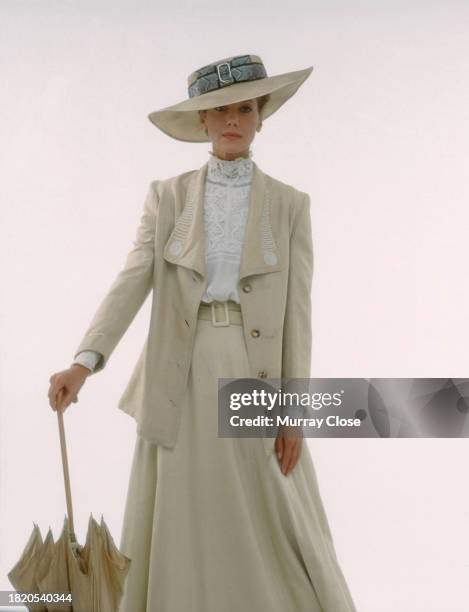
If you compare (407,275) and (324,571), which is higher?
(407,275)

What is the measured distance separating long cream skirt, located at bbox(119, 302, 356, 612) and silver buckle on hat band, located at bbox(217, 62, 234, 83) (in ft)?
2.04

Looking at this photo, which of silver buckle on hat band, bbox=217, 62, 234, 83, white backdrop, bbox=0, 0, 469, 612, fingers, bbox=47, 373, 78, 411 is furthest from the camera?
white backdrop, bbox=0, 0, 469, 612

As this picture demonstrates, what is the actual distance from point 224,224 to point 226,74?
379mm

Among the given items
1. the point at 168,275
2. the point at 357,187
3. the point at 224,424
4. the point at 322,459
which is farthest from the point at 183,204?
the point at 322,459

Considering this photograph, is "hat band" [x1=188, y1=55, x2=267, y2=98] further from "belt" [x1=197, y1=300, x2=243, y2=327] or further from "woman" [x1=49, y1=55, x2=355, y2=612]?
"belt" [x1=197, y1=300, x2=243, y2=327]

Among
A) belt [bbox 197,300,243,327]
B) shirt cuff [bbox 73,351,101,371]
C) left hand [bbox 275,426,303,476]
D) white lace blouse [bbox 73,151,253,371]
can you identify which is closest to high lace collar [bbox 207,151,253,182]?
white lace blouse [bbox 73,151,253,371]

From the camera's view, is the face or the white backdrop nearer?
the face

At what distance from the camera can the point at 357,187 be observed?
3422 millimetres

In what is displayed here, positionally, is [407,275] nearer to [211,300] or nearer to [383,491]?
[383,491]

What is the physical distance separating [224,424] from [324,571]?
1.43 feet

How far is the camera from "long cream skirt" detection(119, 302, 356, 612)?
2.55 meters

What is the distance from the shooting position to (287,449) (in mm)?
2633

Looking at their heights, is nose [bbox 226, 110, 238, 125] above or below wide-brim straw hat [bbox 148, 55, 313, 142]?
below

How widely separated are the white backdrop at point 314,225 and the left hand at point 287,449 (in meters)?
0.72
